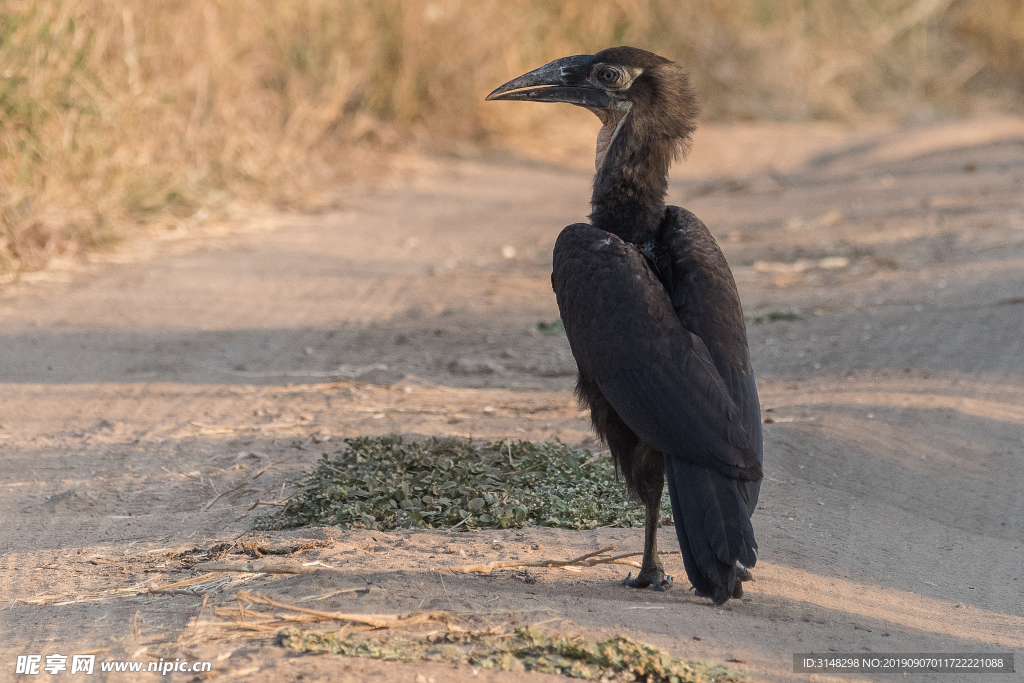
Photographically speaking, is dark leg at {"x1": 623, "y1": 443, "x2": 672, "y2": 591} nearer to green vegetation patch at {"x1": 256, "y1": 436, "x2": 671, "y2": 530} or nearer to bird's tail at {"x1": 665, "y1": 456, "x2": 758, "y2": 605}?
bird's tail at {"x1": 665, "y1": 456, "x2": 758, "y2": 605}

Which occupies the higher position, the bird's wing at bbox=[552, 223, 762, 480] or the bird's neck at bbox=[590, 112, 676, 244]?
the bird's neck at bbox=[590, 112, 676, 244]

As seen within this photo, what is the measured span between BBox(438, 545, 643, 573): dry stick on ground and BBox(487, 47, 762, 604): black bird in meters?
0.11

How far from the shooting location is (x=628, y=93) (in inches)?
140

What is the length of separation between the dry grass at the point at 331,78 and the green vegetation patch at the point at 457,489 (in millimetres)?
3978

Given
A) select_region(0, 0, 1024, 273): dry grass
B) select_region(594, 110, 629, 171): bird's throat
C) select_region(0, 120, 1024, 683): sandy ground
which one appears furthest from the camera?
select_region(0, 0, 1024, 273): dry grass

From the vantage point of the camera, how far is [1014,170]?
991 cm

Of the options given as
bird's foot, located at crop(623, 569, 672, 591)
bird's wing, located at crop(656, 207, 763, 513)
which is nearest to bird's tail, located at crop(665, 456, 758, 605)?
bird's wing, located at crop(656, 207, 763, 513)

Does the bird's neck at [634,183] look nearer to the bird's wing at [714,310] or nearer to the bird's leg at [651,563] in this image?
the bird's wing at [714,310]

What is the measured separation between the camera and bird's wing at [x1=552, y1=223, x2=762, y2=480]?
290cm

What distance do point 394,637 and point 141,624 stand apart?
0.69 metres

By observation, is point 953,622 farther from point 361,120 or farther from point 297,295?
point 361,120

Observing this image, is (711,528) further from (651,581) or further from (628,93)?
(628,93)

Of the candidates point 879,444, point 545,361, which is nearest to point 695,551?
point 879,444

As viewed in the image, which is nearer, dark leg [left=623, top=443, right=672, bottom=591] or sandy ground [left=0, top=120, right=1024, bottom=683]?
sandy ground [left=0, top=120, right=1024, bottom=683]
